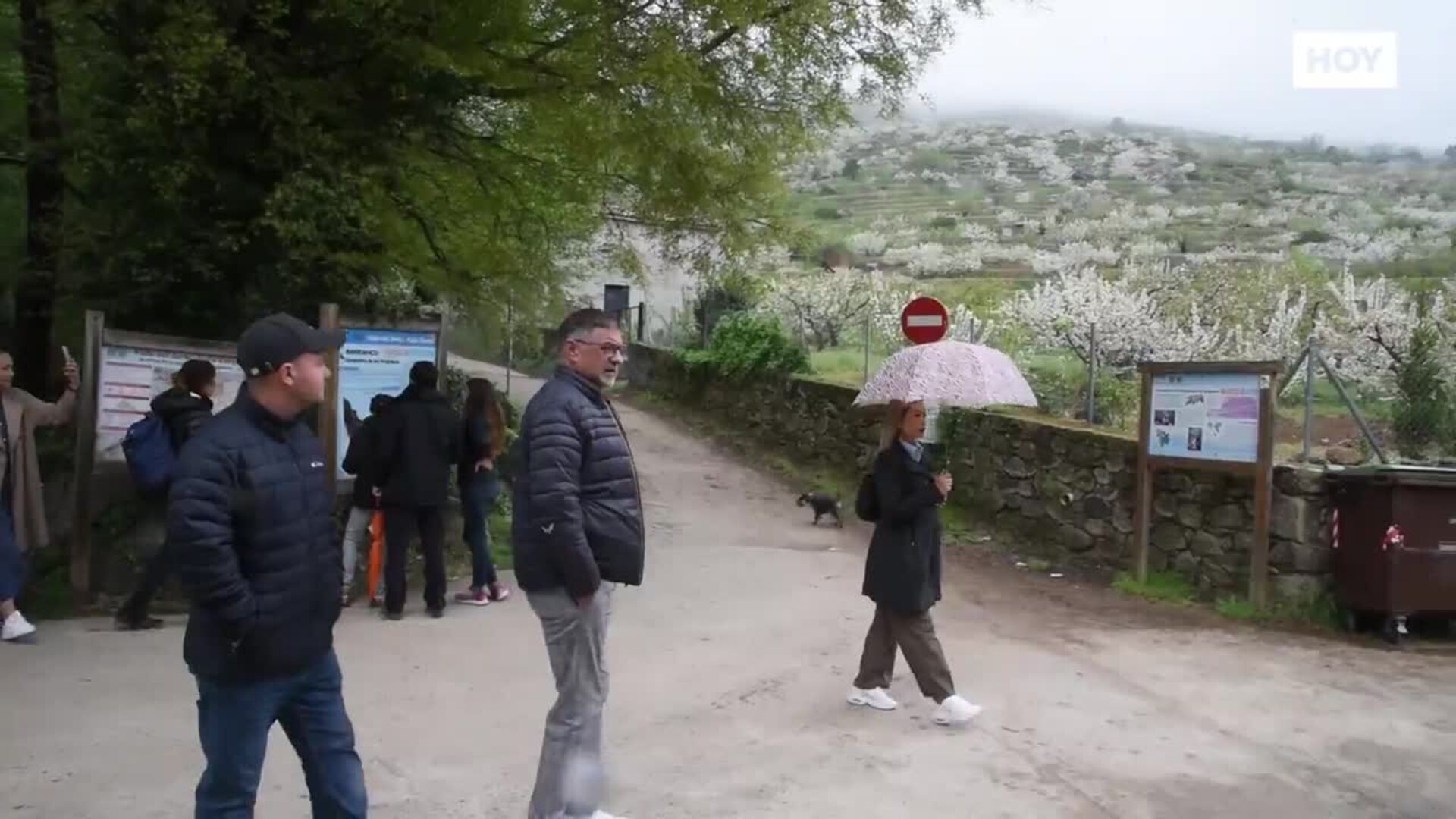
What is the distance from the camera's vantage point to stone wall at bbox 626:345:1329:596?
8.38 m

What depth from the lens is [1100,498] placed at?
33.6ft

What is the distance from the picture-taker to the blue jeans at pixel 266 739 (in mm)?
3316

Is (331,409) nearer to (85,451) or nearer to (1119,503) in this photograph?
(85,451)

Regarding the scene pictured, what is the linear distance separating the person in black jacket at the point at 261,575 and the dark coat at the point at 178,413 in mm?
3864

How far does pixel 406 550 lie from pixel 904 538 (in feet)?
12.3

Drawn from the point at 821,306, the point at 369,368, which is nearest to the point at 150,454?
the point at 369,368

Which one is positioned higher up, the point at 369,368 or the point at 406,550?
the point at 369,368

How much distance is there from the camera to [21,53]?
9461 millimetres

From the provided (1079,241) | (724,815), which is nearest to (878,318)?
(724,815)

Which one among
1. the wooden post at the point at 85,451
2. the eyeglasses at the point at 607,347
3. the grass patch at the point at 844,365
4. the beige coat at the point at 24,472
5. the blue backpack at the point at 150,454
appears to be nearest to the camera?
the eyeglasses at the point at 607,347

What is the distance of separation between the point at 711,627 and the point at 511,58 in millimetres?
4921

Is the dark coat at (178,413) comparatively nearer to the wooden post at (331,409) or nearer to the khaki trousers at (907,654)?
the wooden post at (331,409)

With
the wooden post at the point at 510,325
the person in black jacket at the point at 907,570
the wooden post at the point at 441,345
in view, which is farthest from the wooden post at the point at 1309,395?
the wooden post at the point at 510,325

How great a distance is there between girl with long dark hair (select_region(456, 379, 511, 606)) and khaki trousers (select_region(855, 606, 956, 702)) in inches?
134
